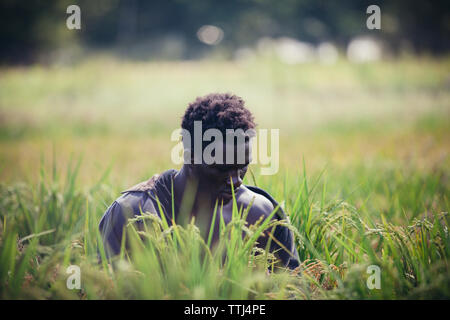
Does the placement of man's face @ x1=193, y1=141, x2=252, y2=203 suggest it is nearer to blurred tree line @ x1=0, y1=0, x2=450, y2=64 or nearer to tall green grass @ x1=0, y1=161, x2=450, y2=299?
tall green grass @ x1=0, y1=161, x2=450, y2=299

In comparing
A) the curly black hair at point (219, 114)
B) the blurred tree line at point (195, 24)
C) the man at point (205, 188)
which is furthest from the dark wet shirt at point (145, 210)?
the blurred tree line at point (195, 24)

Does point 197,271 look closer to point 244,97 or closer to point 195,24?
point 244,97

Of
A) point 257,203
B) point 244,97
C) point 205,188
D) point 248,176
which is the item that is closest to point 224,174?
point 205,188

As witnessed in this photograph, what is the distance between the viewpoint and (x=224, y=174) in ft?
4.81

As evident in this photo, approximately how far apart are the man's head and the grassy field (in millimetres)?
169

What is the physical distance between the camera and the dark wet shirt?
1465mm

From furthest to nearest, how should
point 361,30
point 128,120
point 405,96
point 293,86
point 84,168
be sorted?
point 361,30, point 293,86, point 405,96, point 128,120, point 84,168

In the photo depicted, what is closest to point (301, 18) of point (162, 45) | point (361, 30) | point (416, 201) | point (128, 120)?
point (361, 30)

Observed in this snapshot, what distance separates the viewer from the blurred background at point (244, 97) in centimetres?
573

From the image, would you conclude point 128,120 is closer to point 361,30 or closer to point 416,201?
point 416,201

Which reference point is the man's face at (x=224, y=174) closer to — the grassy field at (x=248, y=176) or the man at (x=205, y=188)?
the man at (x=205, y=188)

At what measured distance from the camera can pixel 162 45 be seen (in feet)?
88.9
